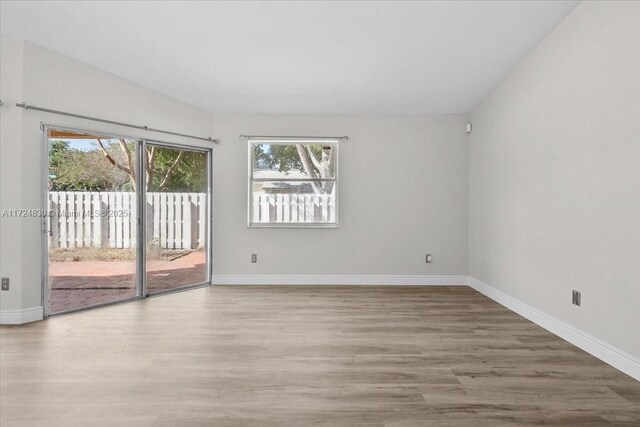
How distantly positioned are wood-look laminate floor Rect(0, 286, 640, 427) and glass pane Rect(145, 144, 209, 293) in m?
0.92

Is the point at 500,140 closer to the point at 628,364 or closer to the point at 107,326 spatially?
the point at 628,364

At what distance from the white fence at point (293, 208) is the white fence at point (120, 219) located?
Result: 763 millimetres

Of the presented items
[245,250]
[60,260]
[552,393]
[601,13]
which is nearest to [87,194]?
[60,260]

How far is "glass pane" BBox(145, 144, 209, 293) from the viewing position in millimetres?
4230

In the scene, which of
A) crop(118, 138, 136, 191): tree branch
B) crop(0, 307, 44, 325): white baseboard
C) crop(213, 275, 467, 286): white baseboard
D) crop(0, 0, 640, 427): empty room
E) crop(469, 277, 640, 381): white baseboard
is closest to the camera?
crop(0, 0, 640, 427): empty room

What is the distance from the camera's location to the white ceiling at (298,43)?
267 cm

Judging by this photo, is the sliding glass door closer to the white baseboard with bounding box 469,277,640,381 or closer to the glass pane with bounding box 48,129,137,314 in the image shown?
the glass pane with bounding box 48,129,137,314

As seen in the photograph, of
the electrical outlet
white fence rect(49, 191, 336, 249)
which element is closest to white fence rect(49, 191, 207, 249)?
white fence rect(49, 191, 336, 249)

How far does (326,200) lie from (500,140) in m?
2.28

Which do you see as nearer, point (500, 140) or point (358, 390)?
point (358, 390)

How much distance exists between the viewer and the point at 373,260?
192 inches

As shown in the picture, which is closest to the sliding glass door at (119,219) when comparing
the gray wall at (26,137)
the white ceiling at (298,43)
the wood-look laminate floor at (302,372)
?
the gray wall at (26,137)

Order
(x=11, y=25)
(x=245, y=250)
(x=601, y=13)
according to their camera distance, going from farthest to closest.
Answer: (x=245, y=250), (x=11, y=25), (x=601, y=13)

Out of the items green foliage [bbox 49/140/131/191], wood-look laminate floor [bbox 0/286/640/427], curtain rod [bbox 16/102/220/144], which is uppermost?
curtain rod [bbox 16/102/220/144]
